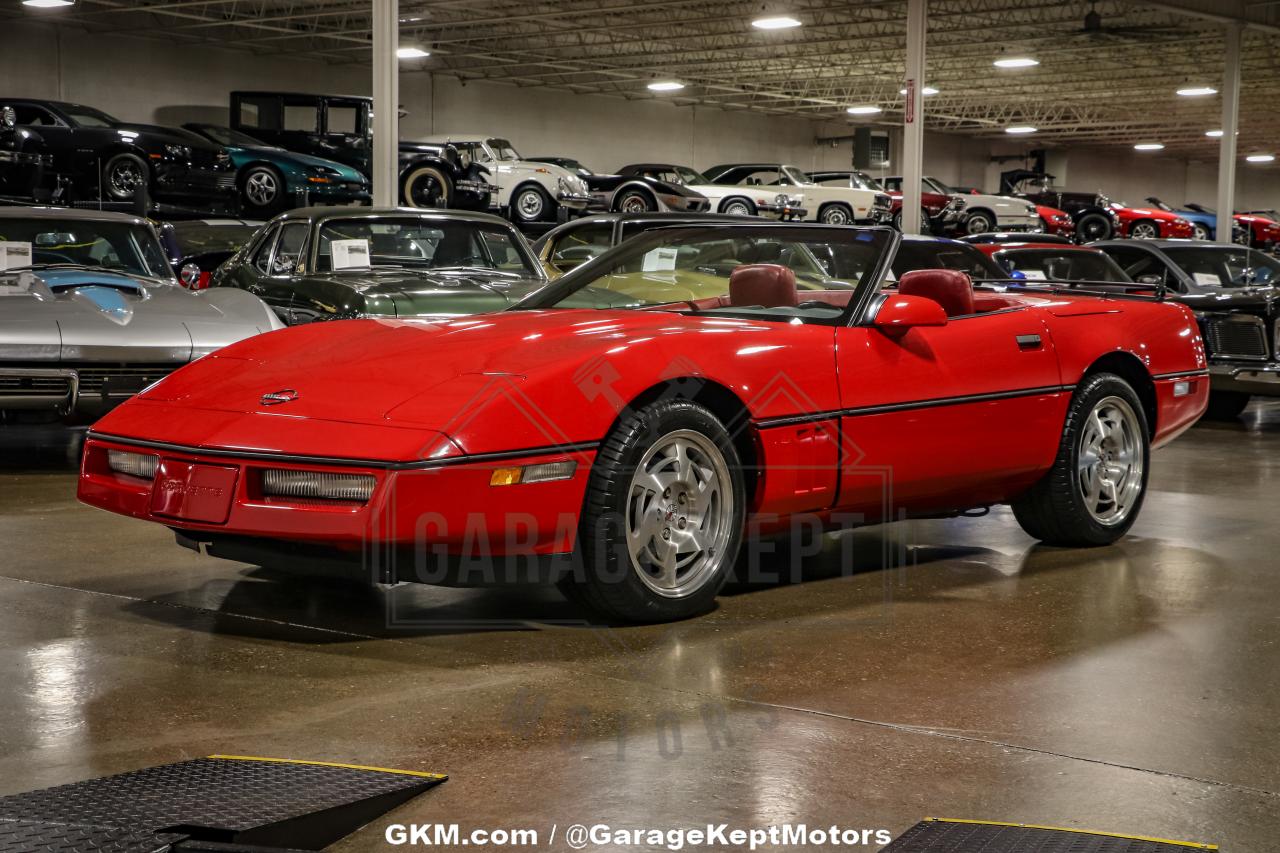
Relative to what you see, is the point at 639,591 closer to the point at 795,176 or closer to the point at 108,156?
the point at 108,156

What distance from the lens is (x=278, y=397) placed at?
395 cm

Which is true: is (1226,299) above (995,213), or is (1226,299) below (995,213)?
below

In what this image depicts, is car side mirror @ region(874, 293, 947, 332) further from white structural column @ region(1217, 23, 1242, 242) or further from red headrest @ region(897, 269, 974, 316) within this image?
white structural column @ region(1217, 23, 1242, 242)

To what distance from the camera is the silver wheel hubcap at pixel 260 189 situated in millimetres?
17781

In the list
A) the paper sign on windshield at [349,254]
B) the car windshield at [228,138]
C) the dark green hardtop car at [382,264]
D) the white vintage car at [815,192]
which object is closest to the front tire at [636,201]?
the white vintage car at [815,192]

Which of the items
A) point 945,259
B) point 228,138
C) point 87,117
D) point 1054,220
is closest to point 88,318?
point 945,259

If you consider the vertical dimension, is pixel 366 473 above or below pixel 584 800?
above

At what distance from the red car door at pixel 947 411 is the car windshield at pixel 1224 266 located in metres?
6.70

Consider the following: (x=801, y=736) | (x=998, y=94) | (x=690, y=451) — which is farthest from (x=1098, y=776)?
(x=998, y=94)

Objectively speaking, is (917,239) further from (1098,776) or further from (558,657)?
(1098,776)

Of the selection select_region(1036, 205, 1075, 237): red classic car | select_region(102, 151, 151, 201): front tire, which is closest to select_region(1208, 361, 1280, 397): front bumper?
select_region(102, 151, 151, 201): front tire

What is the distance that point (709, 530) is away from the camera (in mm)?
4195

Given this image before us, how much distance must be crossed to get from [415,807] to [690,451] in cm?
171

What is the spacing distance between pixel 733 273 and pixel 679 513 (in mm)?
1226
